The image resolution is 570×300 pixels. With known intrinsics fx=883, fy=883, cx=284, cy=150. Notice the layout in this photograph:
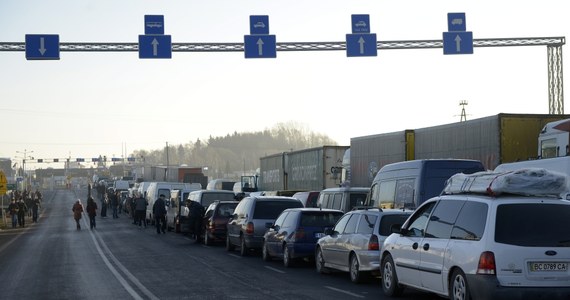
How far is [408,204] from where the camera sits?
67.2 ft

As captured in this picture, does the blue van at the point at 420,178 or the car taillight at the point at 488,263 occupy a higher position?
the blue van at the point at 420,178

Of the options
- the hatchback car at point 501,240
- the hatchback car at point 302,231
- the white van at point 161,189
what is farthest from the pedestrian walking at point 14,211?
the hatchback car at point 501,240

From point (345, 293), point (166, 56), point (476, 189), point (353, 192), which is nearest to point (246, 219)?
point (353, 192)

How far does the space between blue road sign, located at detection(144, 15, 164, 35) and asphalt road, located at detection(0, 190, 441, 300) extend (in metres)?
7.26

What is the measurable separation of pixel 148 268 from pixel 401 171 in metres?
6.36

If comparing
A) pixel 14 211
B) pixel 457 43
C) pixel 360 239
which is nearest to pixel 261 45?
pixel 457 43

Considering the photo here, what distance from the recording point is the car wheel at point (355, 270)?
16.4 m

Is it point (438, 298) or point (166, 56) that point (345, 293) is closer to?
point (438, 298)

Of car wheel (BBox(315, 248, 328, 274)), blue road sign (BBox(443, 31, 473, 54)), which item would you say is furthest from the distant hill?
car wheel (BBox(315, 248, 328, 274))

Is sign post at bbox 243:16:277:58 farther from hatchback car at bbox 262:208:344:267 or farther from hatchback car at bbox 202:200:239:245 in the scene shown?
hatchback car at bbox 262:208:344:267

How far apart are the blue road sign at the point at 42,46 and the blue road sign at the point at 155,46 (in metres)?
2.84

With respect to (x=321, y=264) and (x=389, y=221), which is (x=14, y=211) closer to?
(x=321, y=264)

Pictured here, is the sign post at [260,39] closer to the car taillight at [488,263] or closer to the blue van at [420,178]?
the blue van at [420,178]

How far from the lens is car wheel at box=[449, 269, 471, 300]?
444 inches
